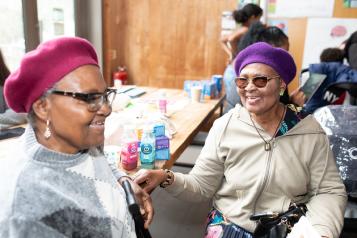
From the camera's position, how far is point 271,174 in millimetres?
1392

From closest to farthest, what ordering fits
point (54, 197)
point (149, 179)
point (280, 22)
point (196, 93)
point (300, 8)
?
point (54, 197) → point (149, 179) → point (196, 93) → point (300, 8) → point (280, 22)

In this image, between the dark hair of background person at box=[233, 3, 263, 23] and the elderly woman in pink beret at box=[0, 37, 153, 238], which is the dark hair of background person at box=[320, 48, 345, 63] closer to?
the dark hair of background person at box=[233, 3, 263, 23]

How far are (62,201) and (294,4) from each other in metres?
3.93

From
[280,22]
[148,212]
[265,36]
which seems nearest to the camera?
[148,212]

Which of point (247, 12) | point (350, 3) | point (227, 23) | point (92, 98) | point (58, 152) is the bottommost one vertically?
point (58, 152)

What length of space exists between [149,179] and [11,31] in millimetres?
2463

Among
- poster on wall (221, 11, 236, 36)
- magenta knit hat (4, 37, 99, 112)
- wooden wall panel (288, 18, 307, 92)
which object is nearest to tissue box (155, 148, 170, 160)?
magenta knit hat (4, 37, 99, 112)

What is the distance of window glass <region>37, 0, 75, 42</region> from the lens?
134 inches

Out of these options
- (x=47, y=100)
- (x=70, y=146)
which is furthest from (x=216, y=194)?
(x=47, y=100)

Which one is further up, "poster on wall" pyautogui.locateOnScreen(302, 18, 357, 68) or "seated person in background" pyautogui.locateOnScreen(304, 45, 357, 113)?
"poster on wall" pyautogui.locateOnScreen(302, 18, 357, 68)

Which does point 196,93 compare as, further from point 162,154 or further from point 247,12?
point 162,154

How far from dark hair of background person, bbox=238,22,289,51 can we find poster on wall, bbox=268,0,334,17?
6.70ft

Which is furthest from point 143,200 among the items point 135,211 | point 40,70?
point 40,70

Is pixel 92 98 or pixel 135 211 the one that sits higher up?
pixel 92 98
